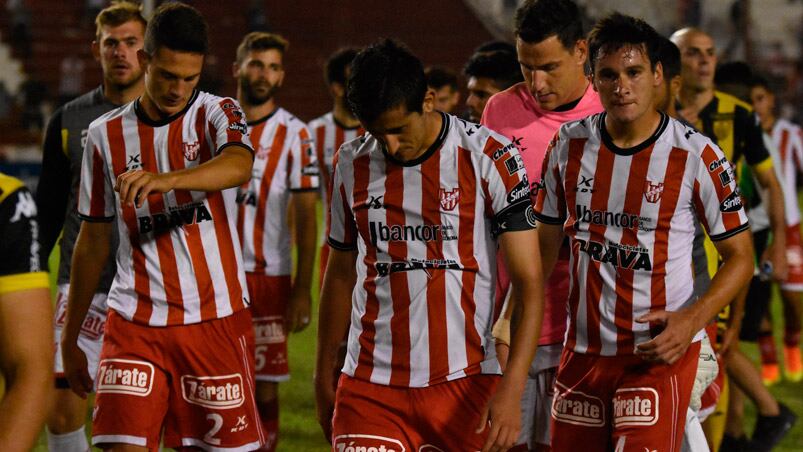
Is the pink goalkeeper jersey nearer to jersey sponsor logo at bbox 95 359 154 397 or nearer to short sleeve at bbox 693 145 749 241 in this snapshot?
short sleeve at bbox 693 145 749 241

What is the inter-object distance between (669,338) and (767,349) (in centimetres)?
584

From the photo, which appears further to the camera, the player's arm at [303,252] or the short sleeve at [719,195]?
the player's arm at [303,252]

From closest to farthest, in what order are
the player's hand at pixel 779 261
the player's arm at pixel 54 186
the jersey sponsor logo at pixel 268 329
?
the player's arm at pixel 54 186, the player's hand at pixel 779 261, the jersey sponsor logo at pixel 268 329

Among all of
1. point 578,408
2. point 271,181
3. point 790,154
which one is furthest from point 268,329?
point 790,154

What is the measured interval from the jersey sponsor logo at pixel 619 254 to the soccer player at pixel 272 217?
273 centimetres

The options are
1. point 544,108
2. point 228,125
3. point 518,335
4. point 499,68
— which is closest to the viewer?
point 518,335

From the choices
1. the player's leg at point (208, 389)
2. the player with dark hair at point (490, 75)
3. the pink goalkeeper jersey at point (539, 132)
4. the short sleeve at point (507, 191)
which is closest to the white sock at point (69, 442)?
the player's leg at point (208, 389)

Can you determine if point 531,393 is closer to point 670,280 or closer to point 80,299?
point 670,280

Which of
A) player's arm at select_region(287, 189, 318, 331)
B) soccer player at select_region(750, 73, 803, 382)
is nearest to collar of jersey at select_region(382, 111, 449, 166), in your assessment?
player's arm at select_region(287, 189, 318, 331)

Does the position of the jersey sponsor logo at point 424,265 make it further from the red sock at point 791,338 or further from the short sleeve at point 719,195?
the red sock at point 791,338

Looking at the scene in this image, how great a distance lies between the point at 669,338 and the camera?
3.89 meters

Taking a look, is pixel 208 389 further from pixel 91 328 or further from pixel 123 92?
pixel 123 92

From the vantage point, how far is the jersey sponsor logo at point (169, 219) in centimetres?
445

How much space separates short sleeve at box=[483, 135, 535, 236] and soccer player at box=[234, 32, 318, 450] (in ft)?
10.0
